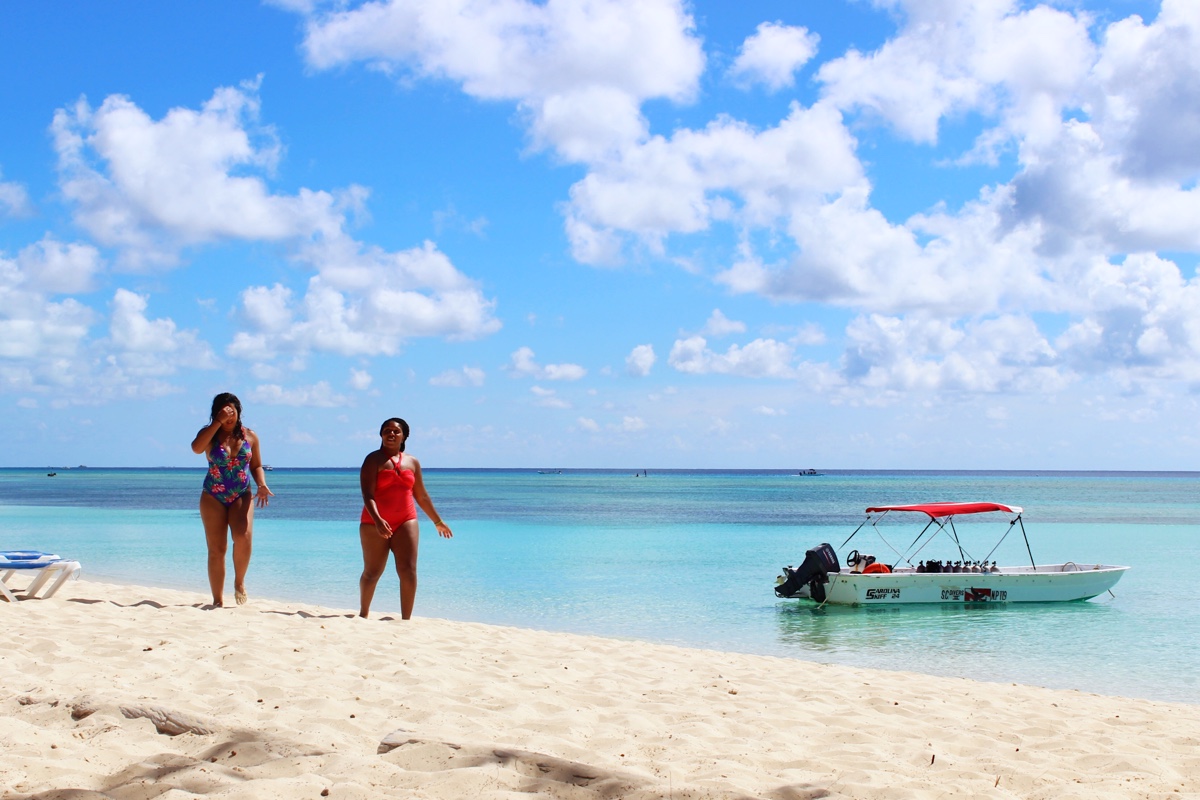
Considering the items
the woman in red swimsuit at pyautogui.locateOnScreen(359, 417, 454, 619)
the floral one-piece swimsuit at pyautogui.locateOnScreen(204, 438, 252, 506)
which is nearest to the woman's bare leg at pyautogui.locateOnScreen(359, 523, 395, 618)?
the woman in red swimsuit at pyautogui.locateOnScreen(359, 417, 454, 619)

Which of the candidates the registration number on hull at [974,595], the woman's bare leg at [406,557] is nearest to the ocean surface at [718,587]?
the registration number on hull at [974,595]

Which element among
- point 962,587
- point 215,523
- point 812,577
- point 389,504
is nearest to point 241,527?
point 215,523

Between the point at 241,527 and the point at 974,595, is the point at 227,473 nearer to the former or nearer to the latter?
the point at 241,527

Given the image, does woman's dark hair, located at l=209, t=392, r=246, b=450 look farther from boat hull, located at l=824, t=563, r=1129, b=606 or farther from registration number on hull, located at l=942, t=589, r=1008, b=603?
registration number on hull, located at l=942, t=589, r=1008, b=603

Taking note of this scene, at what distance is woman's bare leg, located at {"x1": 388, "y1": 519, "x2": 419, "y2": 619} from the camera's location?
28.4ft

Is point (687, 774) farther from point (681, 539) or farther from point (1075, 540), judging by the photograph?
point (1075, 540)

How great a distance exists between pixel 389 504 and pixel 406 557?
1.78 ft

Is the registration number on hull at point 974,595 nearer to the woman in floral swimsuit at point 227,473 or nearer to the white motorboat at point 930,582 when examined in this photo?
the white motorboat at point 930,582

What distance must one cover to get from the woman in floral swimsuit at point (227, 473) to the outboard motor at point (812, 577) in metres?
9.67

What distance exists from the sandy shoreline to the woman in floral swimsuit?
1.09 m

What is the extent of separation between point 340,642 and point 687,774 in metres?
3.96

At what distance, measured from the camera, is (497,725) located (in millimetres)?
5000

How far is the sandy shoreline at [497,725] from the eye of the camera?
12.8 ft

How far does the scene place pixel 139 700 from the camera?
4.87 meters
